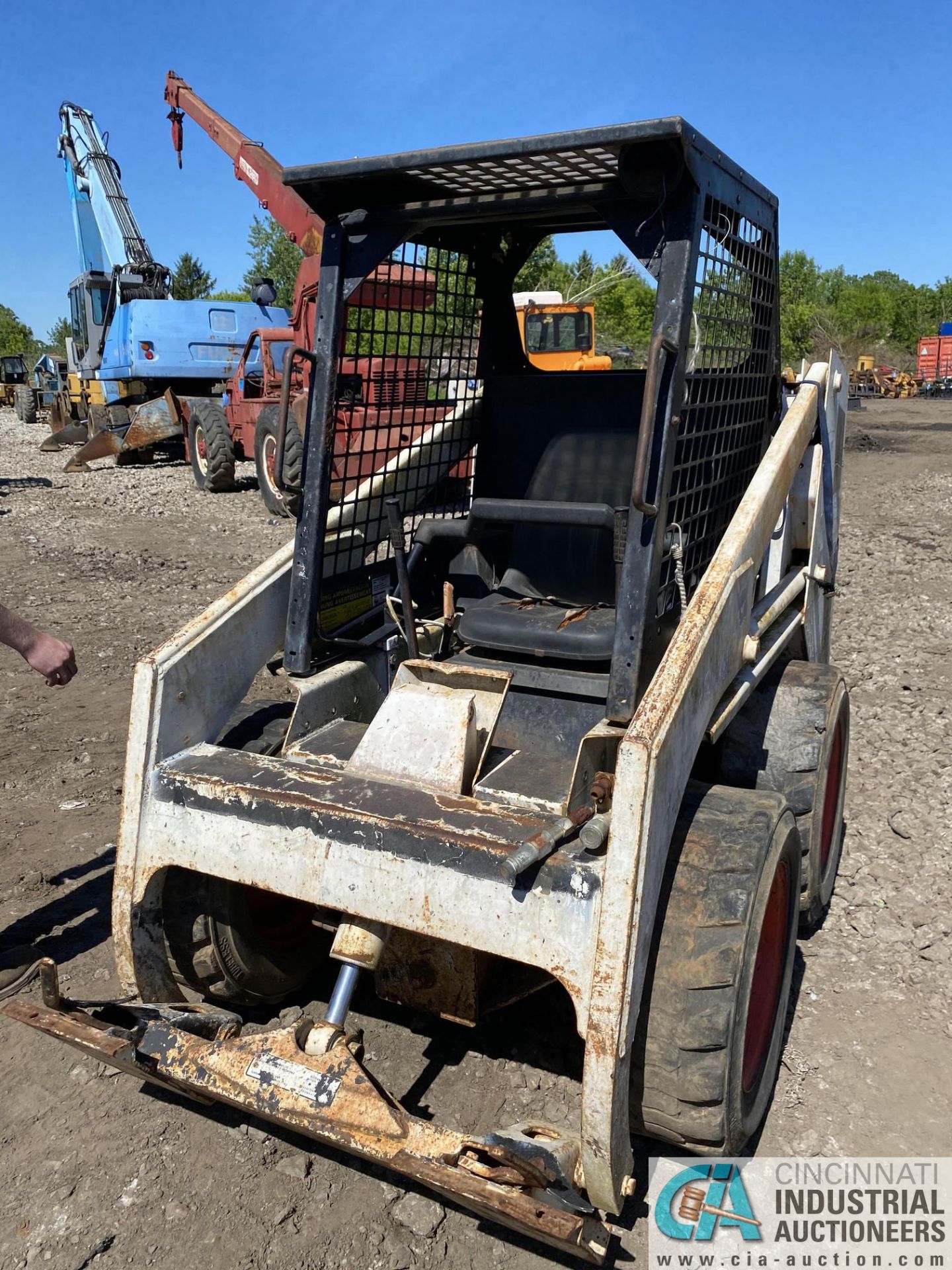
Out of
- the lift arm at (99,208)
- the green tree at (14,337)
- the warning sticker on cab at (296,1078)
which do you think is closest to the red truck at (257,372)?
the lift arm at (99,208)

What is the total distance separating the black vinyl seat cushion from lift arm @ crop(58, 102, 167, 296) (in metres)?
15.4

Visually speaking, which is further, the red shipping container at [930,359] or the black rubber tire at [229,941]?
the red shipping container at [930,359]

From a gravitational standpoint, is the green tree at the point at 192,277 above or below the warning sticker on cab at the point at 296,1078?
above

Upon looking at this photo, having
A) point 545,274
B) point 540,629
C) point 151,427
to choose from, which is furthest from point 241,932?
point 545,274

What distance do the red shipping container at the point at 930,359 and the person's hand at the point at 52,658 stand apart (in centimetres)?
4353

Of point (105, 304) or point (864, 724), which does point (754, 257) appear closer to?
point (864, 724)

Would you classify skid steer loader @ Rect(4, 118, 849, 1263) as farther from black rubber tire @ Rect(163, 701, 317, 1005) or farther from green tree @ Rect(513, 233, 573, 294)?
green tree @ Rect(513, 233, 573, 294)

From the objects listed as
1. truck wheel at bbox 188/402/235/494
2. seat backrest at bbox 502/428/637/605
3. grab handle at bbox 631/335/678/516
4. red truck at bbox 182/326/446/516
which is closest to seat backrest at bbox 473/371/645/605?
seat backrest at bbox 502/428/637/605

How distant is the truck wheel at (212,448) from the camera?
41.9 feet

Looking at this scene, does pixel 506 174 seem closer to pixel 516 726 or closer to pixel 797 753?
pixel 516 726

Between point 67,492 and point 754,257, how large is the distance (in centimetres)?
1184

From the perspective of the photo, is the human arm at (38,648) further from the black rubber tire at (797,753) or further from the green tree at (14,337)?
the green tree at (14,337)

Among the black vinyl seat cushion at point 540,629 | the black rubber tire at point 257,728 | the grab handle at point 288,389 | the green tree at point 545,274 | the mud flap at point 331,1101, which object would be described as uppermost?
the green tree at point 545,274

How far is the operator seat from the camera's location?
10.0ft
